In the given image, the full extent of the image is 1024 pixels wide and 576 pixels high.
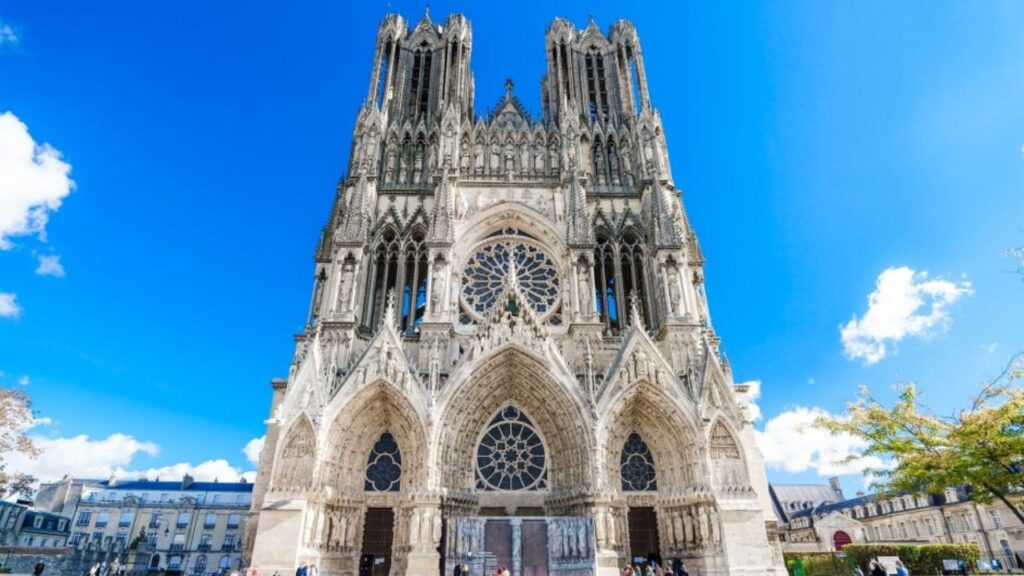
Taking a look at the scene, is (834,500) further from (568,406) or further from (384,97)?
(384,97)

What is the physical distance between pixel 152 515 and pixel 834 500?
208ft

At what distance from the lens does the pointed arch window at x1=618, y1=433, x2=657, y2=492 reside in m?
16.9

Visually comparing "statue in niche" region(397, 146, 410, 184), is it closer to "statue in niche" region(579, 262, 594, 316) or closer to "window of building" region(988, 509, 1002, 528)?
"statue in niche" region(579, 262, 594, 316)

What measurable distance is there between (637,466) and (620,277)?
715cm

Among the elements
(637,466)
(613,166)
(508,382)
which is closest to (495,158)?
(613,166)

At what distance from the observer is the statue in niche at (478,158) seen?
2339 cm

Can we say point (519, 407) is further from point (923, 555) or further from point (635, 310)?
point (923, 555)

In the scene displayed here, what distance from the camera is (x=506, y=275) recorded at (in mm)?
20953

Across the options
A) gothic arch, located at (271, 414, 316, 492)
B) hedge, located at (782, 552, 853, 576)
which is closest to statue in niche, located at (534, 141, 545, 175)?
gothic arch, located at (271, 414, 316, 492)

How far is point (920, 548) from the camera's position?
21.1 m

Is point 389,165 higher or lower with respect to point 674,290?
higher

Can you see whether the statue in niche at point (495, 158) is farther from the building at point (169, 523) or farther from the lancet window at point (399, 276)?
the building at point (169, 523)

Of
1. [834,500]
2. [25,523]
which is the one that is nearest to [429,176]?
[25,523]

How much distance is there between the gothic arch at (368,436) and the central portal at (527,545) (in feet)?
7.07
